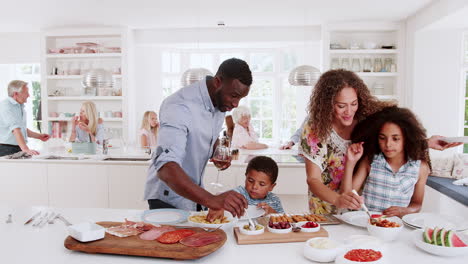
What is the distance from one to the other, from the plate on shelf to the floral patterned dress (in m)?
0.70

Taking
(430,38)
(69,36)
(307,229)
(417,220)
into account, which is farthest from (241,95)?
(69,36)

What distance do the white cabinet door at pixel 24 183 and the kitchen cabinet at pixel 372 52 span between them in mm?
4619

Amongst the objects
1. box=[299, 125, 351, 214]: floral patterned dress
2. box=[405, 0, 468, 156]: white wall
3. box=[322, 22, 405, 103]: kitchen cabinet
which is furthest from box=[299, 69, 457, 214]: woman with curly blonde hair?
box=[322, 22, 405, 103]: kitchen cabinet

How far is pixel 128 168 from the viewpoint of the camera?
4195 millimetres

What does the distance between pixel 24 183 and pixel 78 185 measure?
623mm

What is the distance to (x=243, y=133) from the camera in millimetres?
5773

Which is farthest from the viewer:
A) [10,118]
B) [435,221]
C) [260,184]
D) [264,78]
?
[264,78]

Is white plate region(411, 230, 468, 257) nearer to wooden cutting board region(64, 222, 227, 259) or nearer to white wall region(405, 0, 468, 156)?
wooden cutting board region(64, 222, 227, 259)

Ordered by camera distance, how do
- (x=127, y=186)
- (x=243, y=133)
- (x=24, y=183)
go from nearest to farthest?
1. (x=127, y=186)
2. (x=24, y=183)
3. (x=243, y=133)

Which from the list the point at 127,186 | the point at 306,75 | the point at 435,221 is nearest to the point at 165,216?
the point at 435,221

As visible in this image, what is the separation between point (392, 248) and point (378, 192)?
0.58 m

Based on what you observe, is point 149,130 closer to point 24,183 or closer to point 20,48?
point 24,183

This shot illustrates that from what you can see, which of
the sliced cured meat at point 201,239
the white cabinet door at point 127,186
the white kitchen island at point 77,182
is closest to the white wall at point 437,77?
the white kitchen island at point 77,182

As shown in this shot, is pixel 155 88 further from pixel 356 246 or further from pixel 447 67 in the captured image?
pixel 356 246
